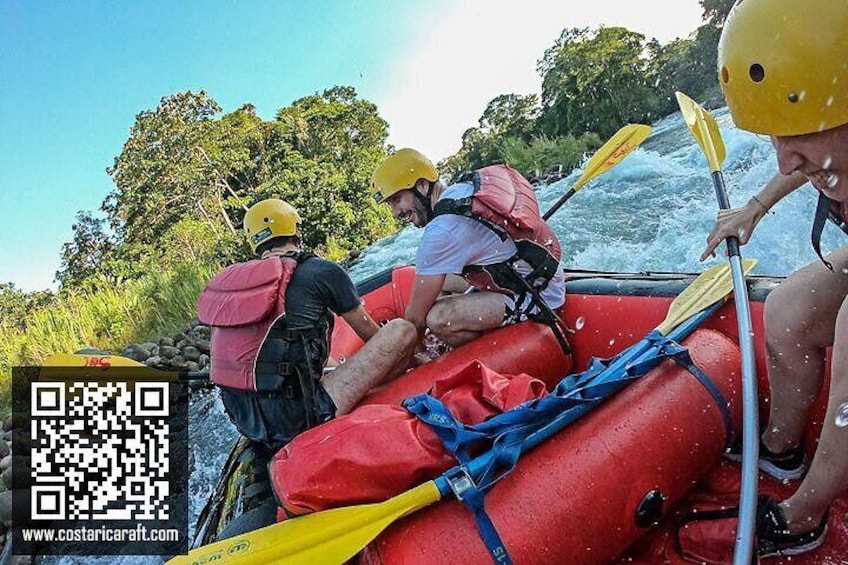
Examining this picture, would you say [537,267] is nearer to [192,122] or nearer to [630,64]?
[192,122]

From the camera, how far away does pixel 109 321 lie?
7805mm

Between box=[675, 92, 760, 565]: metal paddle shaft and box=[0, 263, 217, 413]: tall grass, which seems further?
box=[0, 263, 217, 413]: tall grass

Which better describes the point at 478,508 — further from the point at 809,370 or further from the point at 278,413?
the point at 278,413

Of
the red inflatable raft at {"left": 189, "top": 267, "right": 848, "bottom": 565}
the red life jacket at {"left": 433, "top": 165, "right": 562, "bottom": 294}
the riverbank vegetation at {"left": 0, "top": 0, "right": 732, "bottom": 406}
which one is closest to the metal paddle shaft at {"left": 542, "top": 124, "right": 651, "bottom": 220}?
the red life jacket at {"left": 433, "top": 165, "right": 562, "bottom": 294}

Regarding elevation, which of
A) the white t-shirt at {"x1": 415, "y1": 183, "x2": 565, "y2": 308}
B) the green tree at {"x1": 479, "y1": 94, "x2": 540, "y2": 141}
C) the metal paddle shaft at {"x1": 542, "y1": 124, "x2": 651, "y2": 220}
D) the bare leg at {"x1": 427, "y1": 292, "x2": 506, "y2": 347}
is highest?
the green tree at {"x1": 479, "y1": 94, "x2": 540, "y2": 141}

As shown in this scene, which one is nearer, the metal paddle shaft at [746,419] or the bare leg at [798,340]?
the metal paddle shaft at [746,419]

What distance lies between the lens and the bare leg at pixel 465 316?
9.21 ft

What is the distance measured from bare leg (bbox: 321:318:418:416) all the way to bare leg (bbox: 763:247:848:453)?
1.39 meters

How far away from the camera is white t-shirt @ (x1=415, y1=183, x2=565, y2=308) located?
9.11 ft

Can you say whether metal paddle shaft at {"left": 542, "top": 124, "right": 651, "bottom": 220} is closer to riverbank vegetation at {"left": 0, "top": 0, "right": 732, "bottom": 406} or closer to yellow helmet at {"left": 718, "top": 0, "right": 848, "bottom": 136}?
yellow helmet at {"left": 718, "top": 0, "right": 848, "bottom": 136}

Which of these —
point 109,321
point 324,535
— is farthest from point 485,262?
point 109,321

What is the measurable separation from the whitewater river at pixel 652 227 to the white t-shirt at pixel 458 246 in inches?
85.3

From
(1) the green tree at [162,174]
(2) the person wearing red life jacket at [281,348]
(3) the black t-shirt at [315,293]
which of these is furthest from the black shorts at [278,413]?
(1) the green tree at [162,174]

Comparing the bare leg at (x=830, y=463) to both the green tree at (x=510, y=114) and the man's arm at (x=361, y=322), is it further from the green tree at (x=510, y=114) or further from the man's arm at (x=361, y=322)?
the green tree at (x=510, y=114)
